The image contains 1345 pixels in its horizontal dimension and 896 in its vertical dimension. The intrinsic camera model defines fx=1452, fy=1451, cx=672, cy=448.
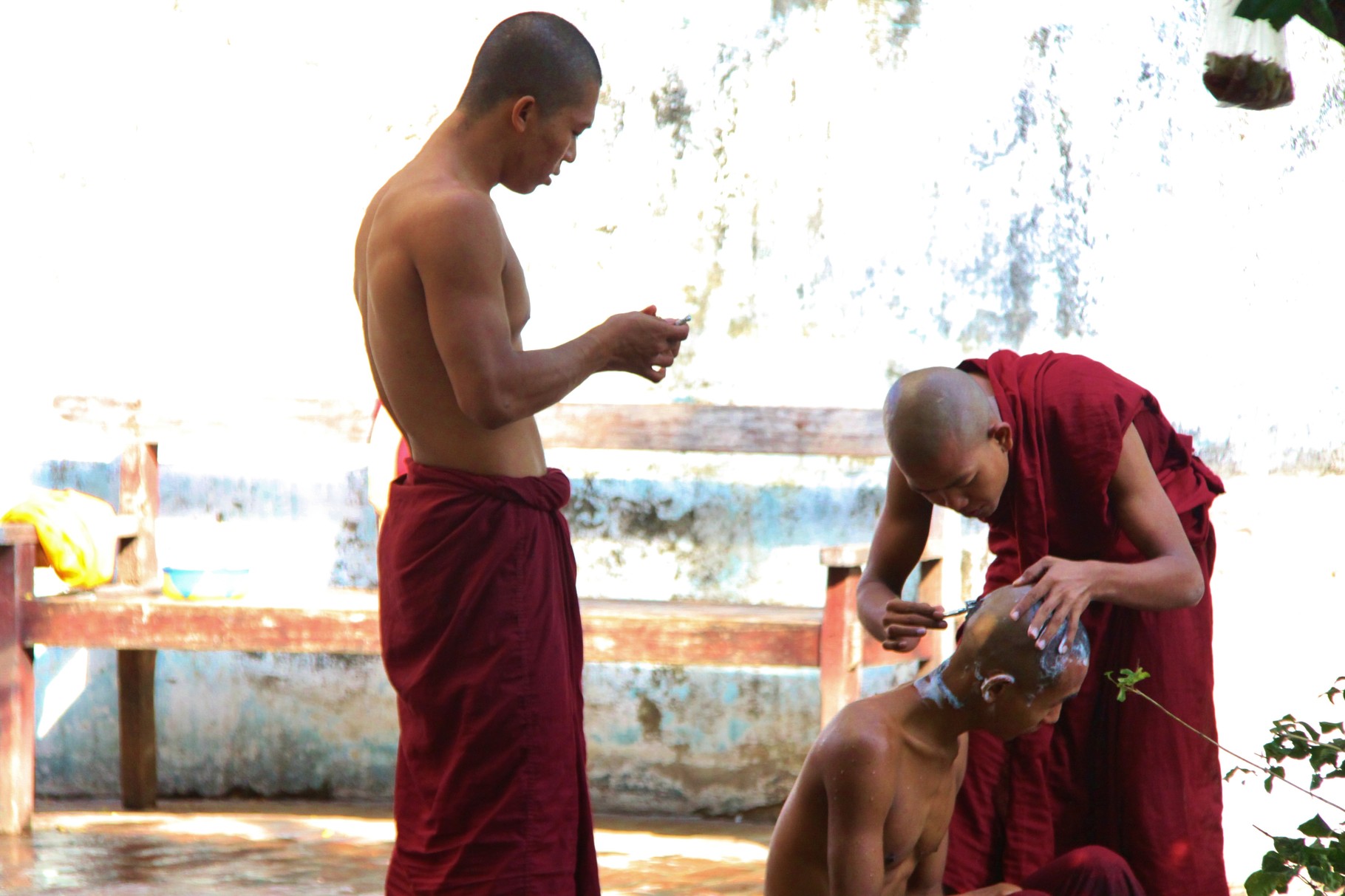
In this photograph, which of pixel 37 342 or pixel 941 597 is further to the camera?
pixel 37 342

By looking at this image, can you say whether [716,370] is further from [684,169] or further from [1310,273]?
[1310,273]

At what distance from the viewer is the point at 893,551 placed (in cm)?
233

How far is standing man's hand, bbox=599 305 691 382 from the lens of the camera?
2174 millimetres

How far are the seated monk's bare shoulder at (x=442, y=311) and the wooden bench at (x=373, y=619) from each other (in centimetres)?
158

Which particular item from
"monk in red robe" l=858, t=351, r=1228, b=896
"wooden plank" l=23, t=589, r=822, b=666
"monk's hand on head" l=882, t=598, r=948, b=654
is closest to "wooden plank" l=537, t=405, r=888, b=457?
"wooden plank" l=23, t=589, r=822, b=666

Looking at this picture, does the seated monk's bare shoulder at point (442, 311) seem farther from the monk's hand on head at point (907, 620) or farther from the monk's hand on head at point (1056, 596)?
the monk's hand on head at point (1056, 596)

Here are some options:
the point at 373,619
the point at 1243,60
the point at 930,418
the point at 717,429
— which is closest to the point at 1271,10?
the point at 1243,60

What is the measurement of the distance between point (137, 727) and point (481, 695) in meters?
2.58

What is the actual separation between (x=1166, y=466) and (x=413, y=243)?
3.91ft

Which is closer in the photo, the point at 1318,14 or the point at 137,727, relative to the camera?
the point at 1318,14

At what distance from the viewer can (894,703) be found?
1950 millimetres

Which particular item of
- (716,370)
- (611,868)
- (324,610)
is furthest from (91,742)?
(716,370)

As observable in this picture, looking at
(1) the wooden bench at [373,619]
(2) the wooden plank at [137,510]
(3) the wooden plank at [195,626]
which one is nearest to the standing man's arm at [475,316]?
(1) the wooden bench at [373,619]

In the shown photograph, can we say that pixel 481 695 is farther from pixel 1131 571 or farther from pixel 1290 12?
pixel 1290 12
